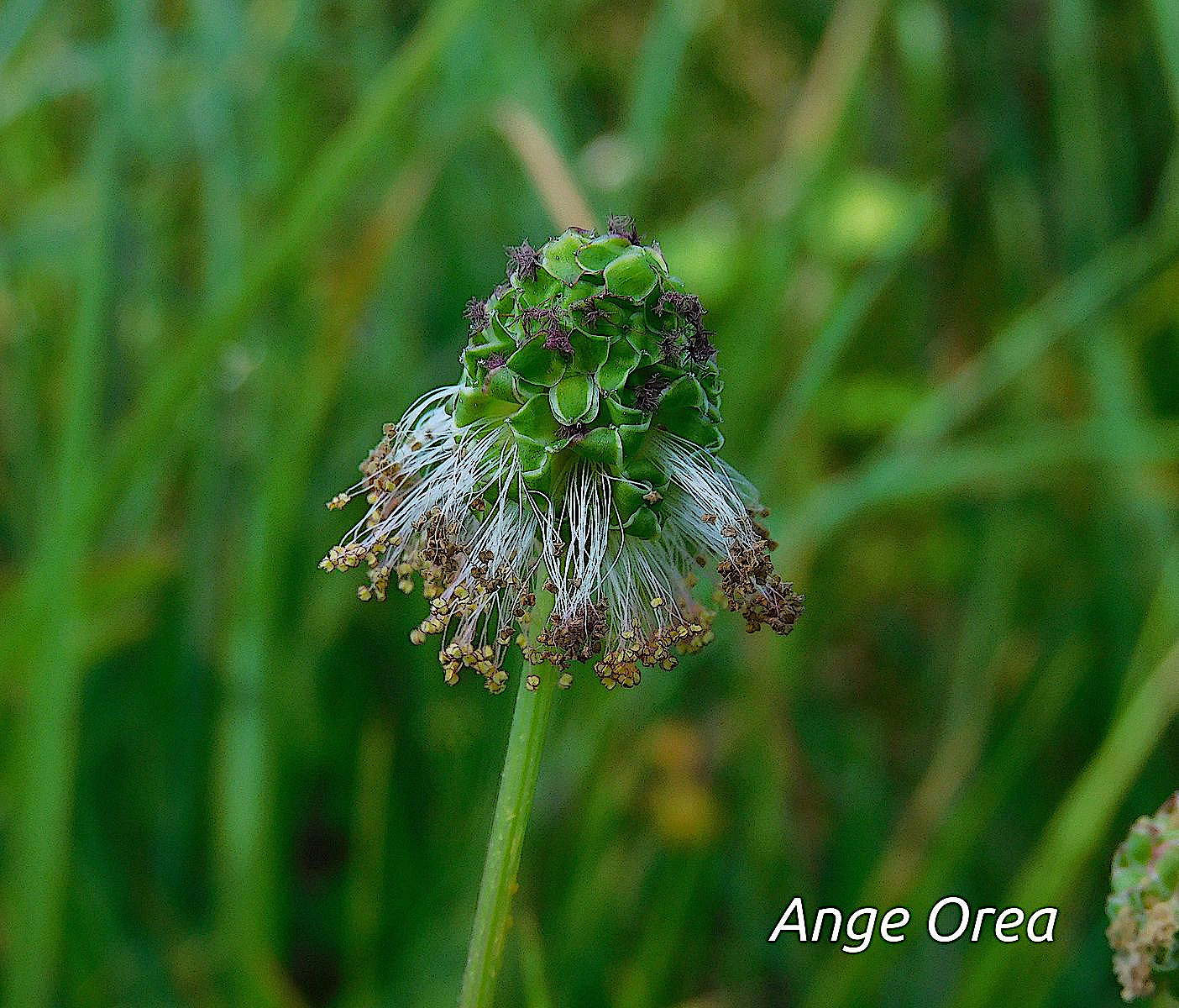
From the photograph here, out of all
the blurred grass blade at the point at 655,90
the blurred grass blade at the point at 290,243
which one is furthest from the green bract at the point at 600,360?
the blurred grass blade at the point at 655,90

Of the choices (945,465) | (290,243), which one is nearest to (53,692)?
(290,243)

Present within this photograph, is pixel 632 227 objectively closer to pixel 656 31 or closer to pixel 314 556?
pixel 314 556

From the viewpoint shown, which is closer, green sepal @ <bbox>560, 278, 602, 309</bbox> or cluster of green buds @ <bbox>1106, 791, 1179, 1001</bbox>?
green sepal @ <bbox>560, 278, 602, 309</bbox>

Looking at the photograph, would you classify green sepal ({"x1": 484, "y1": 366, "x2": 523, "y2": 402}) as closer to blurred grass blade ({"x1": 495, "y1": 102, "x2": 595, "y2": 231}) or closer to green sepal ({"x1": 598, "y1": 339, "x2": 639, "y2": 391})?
green sepal ({"x1": 598, "y1": 339, "x2": 639, "y2": 391})

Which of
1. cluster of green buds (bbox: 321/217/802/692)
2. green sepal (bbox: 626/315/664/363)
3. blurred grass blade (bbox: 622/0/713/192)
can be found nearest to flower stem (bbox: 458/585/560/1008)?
cluster of green buds (bbox: 321/217/802/692)

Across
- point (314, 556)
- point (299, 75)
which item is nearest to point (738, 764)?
point (314, 556)

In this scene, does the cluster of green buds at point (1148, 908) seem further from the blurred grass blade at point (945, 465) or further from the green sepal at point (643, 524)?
the blurred grass blade at point (945, 465)
